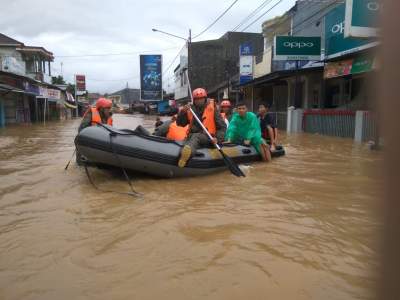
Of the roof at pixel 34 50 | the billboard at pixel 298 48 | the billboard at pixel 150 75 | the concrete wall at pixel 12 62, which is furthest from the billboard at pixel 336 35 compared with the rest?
the billboard at pixel 150 75

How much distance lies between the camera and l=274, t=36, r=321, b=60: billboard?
16781 mm

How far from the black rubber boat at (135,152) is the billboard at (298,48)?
11274mm

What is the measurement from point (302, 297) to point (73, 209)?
3248 millimetres

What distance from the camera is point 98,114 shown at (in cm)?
740

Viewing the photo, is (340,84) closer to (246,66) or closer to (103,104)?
(246,66)

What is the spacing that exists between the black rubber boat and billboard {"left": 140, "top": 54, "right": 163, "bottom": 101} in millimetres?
53405

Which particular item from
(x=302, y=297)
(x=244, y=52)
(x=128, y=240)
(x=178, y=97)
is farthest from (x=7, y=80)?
(x=178, y=97)

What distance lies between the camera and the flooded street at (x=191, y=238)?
2.89 meters

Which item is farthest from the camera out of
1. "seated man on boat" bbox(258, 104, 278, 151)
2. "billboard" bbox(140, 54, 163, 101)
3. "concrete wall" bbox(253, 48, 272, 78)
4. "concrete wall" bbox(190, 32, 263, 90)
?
"billboard" bbox(140, 54, 163, 101)

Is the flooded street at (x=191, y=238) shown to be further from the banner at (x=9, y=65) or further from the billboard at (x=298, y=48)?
the banner at (x=9, y=65)

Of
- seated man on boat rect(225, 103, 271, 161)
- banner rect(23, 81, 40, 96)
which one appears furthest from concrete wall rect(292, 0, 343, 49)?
banner rect(23, 81, 40, 96)

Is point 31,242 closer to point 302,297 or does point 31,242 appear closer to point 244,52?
point 302,297

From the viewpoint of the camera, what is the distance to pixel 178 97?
55062 millimetres

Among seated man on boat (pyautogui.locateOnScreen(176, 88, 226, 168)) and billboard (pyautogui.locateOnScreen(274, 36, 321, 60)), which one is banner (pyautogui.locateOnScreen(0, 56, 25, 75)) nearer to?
billboard (pyautogui.locateOnScreen(274, 36, 321, 60))
